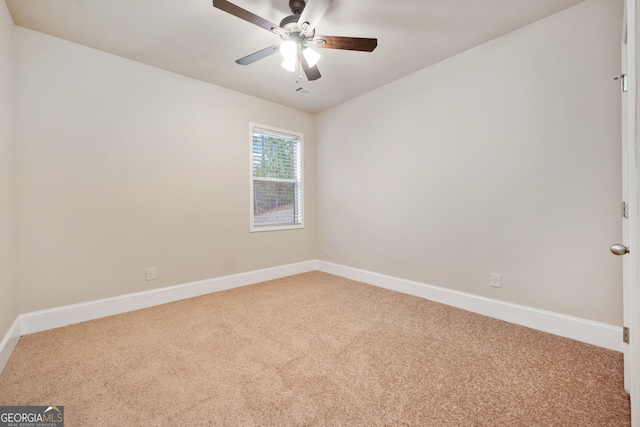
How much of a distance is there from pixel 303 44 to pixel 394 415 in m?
2.47

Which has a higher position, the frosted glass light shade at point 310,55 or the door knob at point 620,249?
the frosted glass light shade at point 310,55

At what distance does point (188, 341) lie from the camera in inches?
81.7

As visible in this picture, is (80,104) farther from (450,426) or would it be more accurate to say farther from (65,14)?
(450,426)

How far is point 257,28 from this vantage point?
2238 mm

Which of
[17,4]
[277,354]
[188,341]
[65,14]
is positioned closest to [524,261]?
[277,354]

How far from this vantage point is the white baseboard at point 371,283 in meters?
1.96

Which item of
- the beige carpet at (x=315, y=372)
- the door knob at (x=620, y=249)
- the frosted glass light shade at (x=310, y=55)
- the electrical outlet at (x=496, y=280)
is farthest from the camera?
the electrical outlet at (x=496, y=280)

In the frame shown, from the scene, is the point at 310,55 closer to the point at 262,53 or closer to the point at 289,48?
the point at 289,48

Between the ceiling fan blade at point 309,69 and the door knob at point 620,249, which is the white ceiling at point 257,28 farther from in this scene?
the door knob at point 620,249

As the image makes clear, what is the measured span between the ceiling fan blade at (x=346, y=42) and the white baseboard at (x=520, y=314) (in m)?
2.42

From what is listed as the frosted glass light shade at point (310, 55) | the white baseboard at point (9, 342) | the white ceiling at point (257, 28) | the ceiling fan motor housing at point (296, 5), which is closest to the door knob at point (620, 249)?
the white ceiling at point (257, 28)

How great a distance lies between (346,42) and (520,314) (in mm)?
2661

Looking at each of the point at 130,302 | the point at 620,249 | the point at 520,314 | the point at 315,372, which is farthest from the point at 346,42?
the point at 130,302

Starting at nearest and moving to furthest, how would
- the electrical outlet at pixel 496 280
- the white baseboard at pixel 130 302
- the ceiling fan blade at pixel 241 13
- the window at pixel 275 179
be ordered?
1. the ceiling fan blade at pixel 241 13
2. the white baseboard at pixel 130 302
3. the electrical outlet at pixel 496 280
4. the window at pixel 275 179
